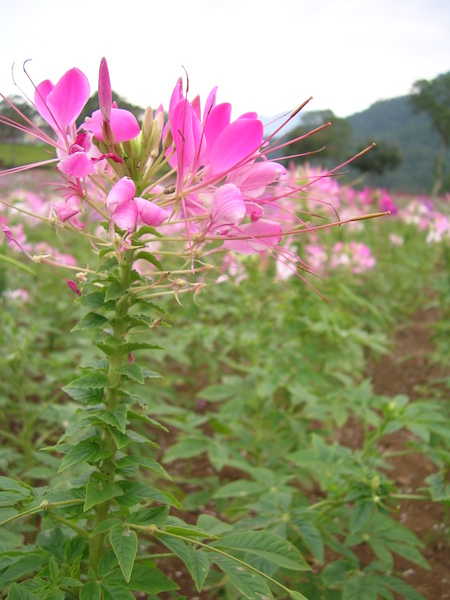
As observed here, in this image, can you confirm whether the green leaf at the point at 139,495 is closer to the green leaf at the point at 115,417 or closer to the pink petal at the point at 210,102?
the green leaf at the point at 115,417

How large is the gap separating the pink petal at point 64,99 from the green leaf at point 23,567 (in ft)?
1.98

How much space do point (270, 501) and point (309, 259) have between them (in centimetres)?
144

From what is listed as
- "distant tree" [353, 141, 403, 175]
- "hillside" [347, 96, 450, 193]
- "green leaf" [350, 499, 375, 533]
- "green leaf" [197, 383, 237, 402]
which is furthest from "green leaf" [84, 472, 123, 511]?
"hillside" [347, 96, 450, 193]

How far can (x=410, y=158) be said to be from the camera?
23.5 m

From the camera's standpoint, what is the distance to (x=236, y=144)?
624mm

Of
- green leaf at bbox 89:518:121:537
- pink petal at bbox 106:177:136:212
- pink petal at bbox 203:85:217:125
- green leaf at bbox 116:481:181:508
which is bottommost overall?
green leaf at bbox 89:518:121:537

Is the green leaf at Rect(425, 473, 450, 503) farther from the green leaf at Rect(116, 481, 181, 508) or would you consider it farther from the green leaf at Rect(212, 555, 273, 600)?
→ the green leaf at Rect(116, 481, 181, 508)

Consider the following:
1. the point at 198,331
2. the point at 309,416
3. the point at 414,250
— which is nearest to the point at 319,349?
the point at 309,416

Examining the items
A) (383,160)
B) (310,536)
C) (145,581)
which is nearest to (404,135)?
(383,160)

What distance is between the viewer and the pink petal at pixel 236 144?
24.0 inches

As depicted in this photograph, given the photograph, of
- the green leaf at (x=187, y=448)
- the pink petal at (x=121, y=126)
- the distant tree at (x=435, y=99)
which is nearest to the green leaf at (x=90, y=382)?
the pink petal at (x=121, y=126)

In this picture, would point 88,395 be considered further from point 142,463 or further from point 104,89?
point 104,89

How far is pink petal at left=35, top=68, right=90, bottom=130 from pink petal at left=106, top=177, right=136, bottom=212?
0.14 metres

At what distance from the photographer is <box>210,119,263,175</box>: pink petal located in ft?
2.00
